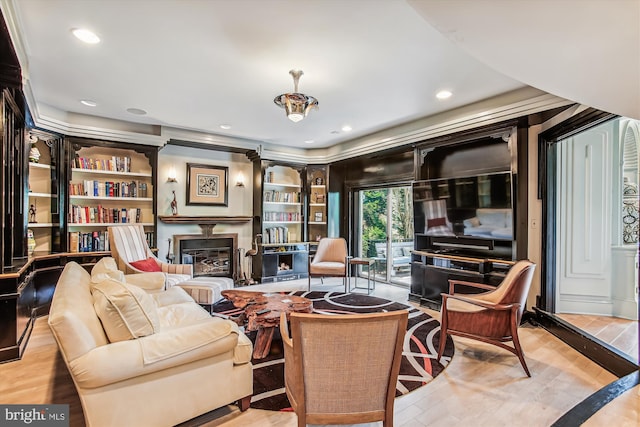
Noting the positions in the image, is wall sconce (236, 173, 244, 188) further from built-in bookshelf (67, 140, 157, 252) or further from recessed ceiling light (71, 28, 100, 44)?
recessed ceiling light (71, 28, 100, 44)

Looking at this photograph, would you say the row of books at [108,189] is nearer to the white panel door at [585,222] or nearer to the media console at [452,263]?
the media console at [452,263]

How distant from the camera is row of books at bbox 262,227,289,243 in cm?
618

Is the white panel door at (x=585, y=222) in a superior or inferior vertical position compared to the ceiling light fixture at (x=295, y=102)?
inferior

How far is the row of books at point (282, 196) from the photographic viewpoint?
629 centimetres

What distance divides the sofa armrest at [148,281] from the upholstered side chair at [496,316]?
286 cm

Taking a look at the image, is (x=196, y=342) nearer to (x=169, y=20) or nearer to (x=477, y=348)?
(x=169, y=20)

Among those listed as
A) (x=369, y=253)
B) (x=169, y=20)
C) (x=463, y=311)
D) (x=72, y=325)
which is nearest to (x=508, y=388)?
(x=463, y=311)

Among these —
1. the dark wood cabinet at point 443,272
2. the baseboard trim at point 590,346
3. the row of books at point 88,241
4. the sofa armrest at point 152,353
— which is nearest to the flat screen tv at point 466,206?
the dark wood cabinet at point 443,272

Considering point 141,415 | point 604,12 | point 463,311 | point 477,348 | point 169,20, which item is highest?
point 169,20

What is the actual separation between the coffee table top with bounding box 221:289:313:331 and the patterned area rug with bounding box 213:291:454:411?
1.15ft

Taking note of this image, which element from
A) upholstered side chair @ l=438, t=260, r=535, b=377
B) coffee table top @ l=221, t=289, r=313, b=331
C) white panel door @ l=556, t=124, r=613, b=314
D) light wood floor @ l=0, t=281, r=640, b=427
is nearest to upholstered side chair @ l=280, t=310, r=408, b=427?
light wood floor @ l=0, t=281, r=640, b=427

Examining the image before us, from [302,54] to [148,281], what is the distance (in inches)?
108

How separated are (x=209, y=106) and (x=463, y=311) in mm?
3737

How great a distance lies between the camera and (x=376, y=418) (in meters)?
1.56
